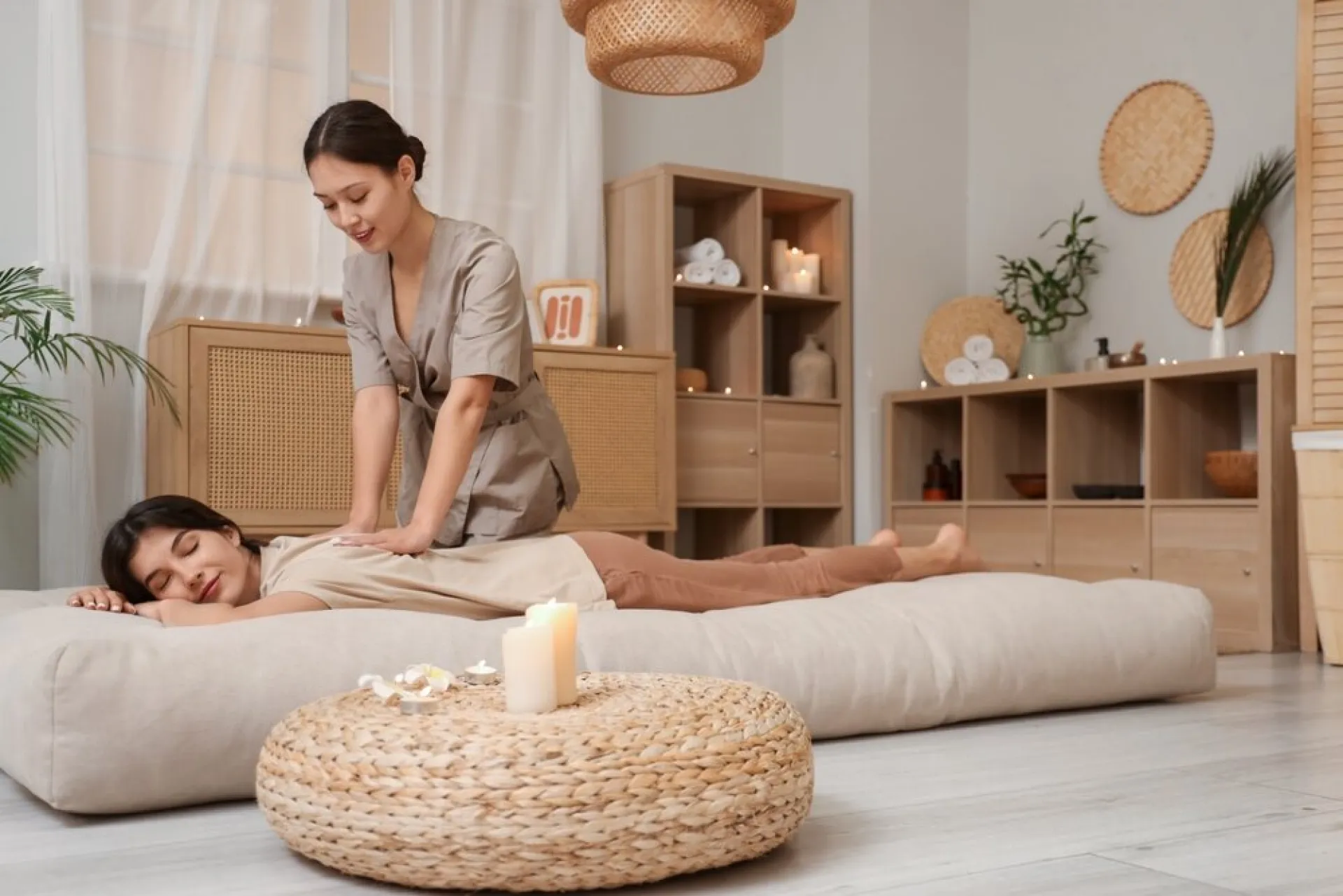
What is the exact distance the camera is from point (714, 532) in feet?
16.7

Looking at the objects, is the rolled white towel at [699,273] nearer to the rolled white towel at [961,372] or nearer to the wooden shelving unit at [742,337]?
the wooden shelving unit at [742,337]

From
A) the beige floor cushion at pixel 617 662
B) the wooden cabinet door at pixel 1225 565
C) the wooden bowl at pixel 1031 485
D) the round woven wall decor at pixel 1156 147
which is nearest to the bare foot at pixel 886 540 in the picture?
the beige floor cushion at pixel 617 662

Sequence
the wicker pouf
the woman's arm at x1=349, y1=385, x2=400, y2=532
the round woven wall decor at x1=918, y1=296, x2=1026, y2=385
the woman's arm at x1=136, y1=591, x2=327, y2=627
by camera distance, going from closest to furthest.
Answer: the wicker pouf, the woman's arm at x1=136, y1=591, x2=327, y2=627, the woman's arm at x1=349, y1=385, x2=400, y2=532, the round woven wall decor at x1=918, y1=296, x2=1026, y2=385

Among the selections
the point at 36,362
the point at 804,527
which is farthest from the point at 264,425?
the point at 804,527

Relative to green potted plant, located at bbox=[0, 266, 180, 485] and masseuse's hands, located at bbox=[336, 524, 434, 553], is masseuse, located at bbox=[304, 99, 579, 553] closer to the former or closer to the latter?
masseuse's hands, located at bbox=[336, 524, 434, 553]

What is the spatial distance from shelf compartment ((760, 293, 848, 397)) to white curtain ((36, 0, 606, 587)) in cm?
87

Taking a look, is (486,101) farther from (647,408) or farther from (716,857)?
(716,857)

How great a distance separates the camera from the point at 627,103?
5059mm

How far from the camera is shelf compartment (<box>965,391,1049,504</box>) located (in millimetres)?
4848

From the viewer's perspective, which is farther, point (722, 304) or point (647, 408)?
point (722, 304)

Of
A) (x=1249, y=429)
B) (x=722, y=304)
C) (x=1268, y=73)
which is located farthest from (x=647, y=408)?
(x=1268, y=73)

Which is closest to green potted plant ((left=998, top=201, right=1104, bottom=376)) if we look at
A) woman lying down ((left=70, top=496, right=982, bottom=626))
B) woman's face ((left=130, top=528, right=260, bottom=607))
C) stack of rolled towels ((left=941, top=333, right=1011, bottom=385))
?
stack of rolled towels ((left=941, top=333, right=1011, bottom=385))

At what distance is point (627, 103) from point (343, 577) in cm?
325

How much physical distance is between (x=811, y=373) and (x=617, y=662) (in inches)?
120
